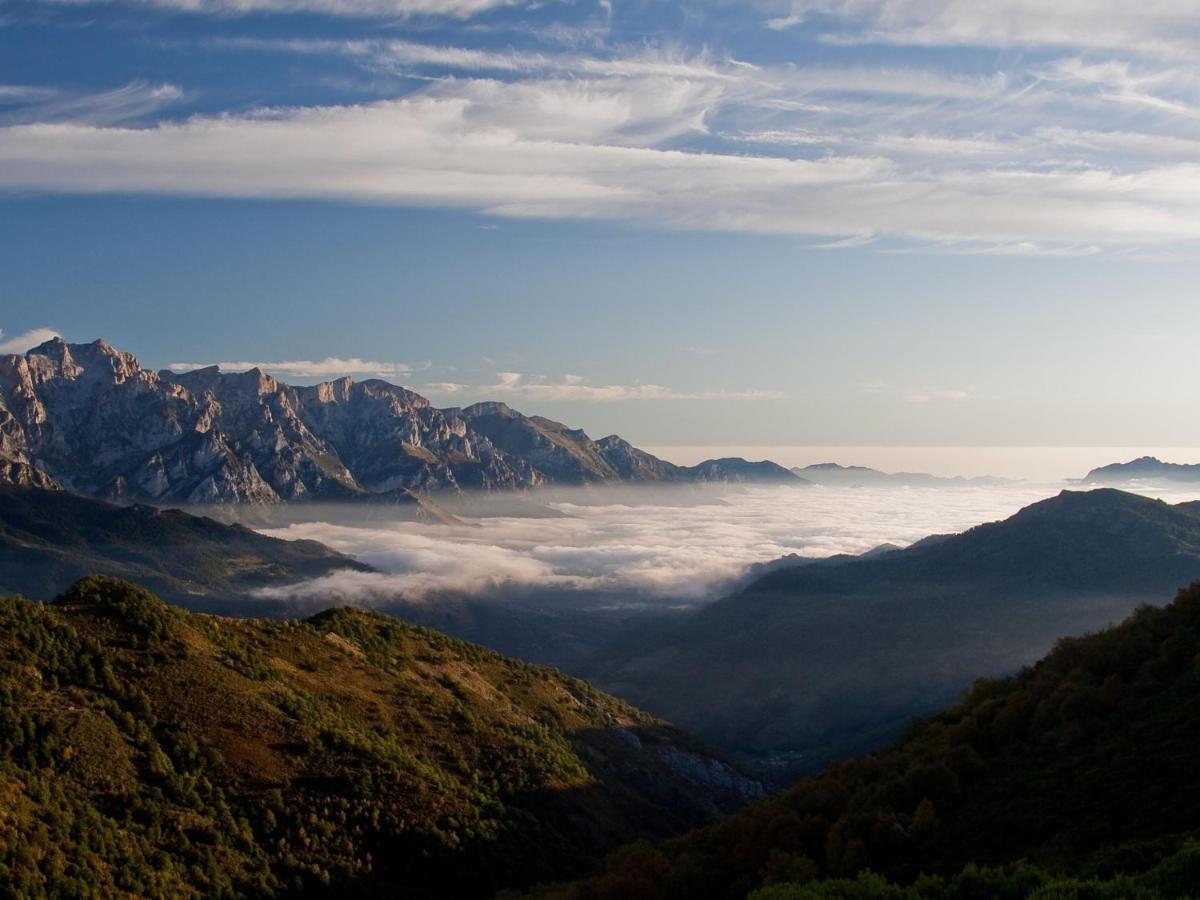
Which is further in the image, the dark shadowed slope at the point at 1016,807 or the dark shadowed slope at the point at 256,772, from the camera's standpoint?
the dark shadowed slope at the point at 256,772

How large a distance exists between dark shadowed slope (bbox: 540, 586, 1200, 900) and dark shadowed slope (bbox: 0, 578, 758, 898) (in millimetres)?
24947

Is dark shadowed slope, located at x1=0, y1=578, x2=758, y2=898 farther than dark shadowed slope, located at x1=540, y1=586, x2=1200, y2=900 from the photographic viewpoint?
Yes

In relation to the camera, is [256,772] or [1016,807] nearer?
[1016,807]

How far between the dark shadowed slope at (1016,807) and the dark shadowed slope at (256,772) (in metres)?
24.9

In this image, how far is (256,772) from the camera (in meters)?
77.5

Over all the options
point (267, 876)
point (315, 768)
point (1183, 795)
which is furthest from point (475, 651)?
point (1183, 795)

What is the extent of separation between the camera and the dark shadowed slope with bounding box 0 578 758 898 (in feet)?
209

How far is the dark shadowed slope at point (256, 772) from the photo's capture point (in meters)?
63.6

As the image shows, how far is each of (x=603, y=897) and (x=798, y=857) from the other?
1189 centimetres

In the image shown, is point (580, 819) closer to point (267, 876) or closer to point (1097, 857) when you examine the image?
point (267, 876)

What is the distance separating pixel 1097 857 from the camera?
34281 mm

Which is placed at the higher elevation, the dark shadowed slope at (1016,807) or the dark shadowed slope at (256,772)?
the dark shadowed slope at (1016,807)

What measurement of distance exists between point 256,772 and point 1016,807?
2240 inches

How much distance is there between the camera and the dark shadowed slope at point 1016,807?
112 feet
